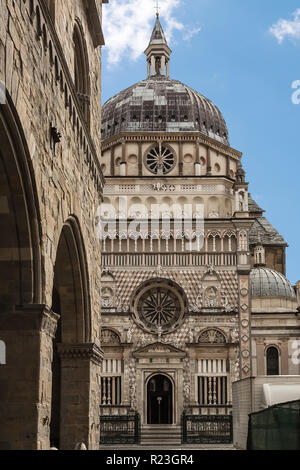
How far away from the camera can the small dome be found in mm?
53969

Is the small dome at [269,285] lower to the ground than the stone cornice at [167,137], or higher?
lower

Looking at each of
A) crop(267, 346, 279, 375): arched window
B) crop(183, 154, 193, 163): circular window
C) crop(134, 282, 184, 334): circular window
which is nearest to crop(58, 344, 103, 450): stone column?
crop(134, 282, 184, 334): circular window

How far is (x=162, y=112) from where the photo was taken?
178 ft

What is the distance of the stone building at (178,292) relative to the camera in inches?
1743

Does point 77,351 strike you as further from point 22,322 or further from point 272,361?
point 272,361

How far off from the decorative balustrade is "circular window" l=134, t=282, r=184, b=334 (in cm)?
142

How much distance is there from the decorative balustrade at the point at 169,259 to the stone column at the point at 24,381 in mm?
33240

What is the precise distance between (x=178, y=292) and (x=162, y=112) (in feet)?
48.1

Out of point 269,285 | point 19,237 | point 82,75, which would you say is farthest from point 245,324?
point 19,237

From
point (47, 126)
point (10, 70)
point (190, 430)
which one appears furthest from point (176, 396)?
point (10, 70)

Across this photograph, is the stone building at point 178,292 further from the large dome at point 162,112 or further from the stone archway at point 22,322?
the stone archway at point 22,322

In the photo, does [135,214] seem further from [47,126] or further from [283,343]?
[47,126]

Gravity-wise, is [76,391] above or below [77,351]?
below

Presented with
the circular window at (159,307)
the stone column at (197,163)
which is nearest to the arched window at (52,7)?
the circular window at (159,307)
